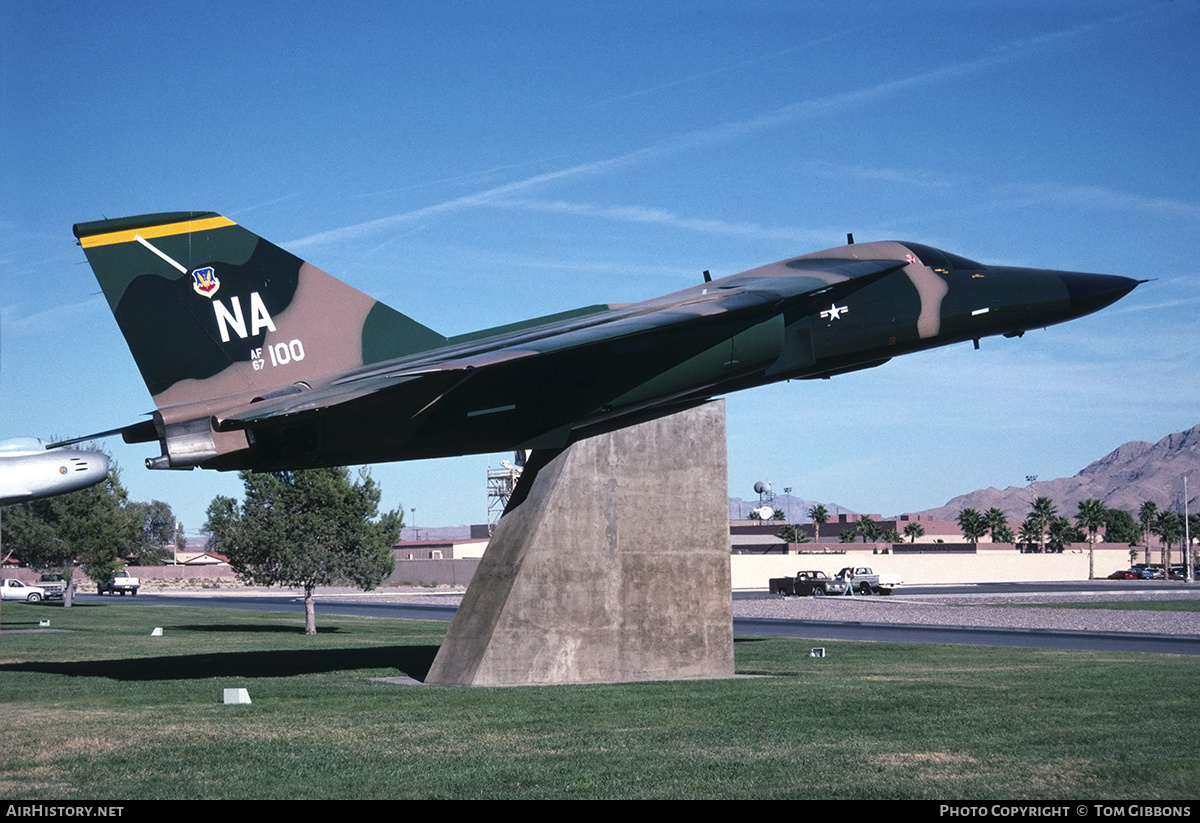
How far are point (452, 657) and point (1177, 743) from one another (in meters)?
10.5

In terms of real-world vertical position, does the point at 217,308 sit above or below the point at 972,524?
above

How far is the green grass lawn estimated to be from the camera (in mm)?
9867

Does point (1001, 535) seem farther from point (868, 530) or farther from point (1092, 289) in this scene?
point (1092, 289)

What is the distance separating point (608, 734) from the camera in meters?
12.8

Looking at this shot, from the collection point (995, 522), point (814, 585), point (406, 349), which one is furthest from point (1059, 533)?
point (406, 349)

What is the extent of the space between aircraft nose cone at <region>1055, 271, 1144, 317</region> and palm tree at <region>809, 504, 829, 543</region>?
120 meters

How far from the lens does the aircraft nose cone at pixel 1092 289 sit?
63.7ft

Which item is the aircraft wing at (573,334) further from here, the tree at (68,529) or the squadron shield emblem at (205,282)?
the tree at (68,529)

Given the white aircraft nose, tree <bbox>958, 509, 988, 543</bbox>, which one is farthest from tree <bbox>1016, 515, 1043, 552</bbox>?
the white aircraft nose

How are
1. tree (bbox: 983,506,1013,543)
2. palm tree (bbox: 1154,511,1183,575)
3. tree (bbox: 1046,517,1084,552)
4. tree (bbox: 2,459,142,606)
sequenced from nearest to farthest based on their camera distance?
tree (bbox: 2,459,142,606) < tree (bbox: 1046,517,1084,552) < palm tree (bbox: 1154,511,1183,575) < tree (bbox: 983,506,1013,543)

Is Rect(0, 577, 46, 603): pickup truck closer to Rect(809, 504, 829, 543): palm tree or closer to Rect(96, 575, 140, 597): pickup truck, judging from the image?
Rect(96, 575, 140, 597): pickup truck

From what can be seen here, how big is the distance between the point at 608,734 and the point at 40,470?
12.6m

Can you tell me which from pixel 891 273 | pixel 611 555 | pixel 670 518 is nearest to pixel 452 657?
pixel 611 555

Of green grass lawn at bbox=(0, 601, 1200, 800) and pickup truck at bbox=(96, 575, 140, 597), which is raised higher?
green grass lawn at bbox=(0, 601, 1200, 800)
